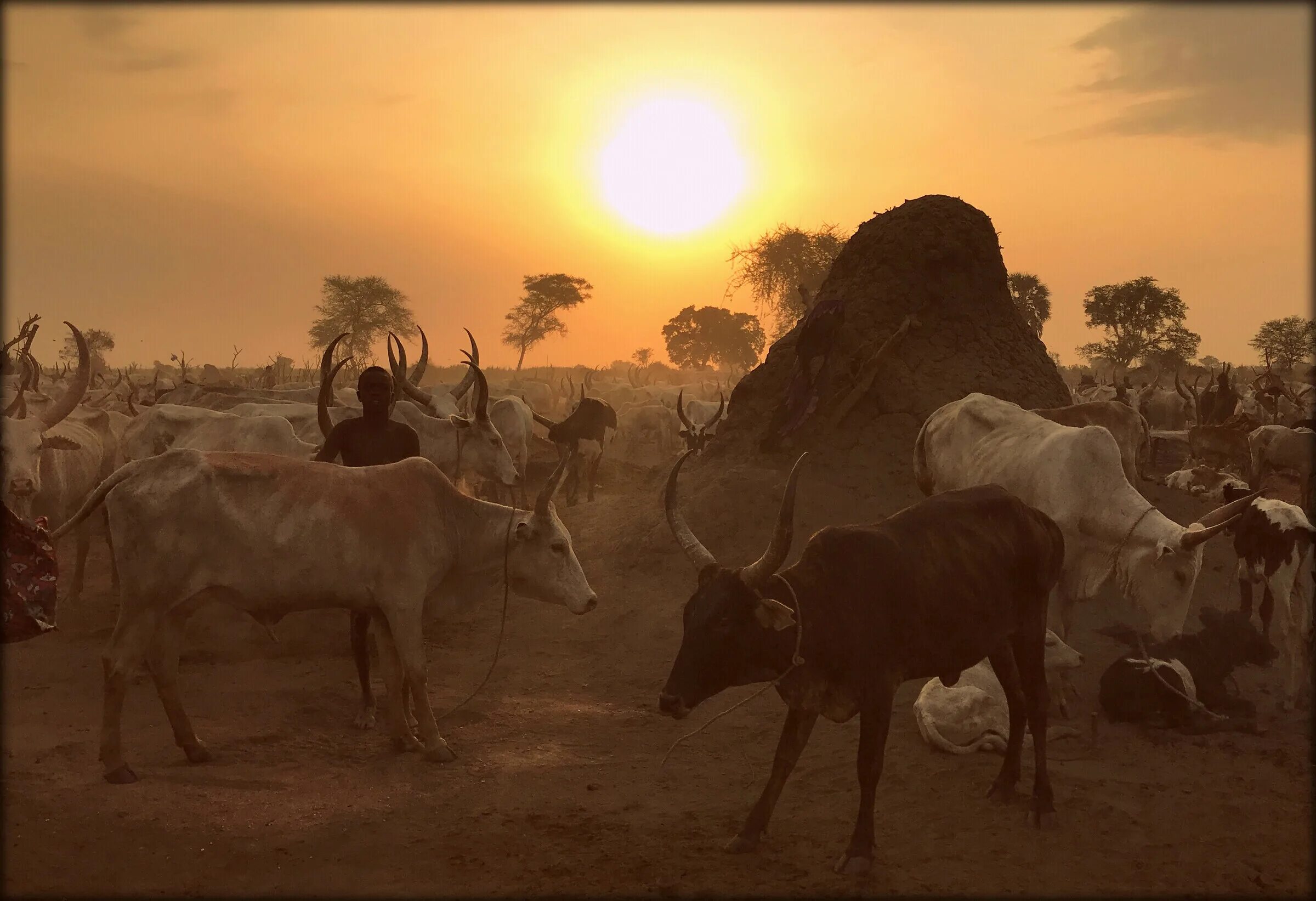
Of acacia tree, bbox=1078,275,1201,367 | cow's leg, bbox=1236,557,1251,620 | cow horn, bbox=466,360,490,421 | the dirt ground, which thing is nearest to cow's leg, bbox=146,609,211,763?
the dirt ground

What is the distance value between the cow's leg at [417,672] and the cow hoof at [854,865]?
2615 millimetres

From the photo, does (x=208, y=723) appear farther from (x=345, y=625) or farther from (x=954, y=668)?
(x=954, y=668)

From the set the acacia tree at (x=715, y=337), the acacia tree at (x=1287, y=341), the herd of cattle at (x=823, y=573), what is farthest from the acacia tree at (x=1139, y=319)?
the herd of cattle at (x=823, y=573)

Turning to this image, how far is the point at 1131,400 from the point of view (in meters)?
22.3

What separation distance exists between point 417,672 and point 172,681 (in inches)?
55.6

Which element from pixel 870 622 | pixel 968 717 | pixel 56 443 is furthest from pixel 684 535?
pixel 56 443

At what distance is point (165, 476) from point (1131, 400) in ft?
69.8

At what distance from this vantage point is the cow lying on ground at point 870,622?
180 inches

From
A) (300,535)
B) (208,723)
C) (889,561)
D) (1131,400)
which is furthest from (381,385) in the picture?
(1131,400)

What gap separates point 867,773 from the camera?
464 centimetres

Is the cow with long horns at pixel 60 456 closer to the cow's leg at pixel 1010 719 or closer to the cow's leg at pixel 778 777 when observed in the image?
the cow's leg at pixel 778 777

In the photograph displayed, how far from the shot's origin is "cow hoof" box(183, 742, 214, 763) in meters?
5.86

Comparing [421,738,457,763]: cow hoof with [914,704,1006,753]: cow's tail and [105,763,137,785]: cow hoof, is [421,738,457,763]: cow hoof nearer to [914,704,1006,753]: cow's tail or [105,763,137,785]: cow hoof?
[105,763,137,785]: cow hoof

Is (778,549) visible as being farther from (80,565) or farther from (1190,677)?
(80,565)
